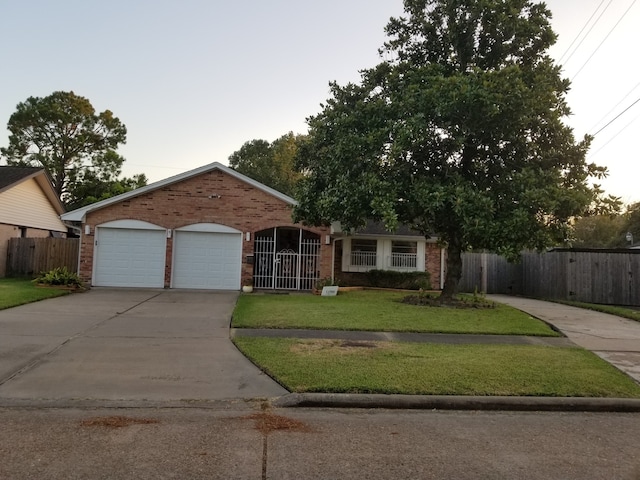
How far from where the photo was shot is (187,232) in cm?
1852

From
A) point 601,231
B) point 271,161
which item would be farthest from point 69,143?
point 601,231

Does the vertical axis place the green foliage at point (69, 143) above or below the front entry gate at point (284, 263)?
above

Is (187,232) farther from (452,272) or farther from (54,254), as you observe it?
(452,272)

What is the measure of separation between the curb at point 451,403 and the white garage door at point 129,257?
13.6 meters

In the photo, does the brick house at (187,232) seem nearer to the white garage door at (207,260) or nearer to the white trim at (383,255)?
the white garage door at (207,260)

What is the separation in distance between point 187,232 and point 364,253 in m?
7.08

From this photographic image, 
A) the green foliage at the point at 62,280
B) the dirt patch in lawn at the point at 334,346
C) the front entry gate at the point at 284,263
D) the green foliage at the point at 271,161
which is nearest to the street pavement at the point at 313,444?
the dirt patch in lawn at the point at 334,346

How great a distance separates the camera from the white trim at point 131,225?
18.2 m

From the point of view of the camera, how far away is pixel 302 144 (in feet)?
66.5

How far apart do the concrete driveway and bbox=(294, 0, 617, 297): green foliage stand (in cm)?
548

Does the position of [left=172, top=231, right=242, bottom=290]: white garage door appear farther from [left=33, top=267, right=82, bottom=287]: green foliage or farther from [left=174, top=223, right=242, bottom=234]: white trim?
[left=33, top=267, right=82, bottom=287]: green foliage

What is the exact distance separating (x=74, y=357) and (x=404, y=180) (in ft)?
29.9

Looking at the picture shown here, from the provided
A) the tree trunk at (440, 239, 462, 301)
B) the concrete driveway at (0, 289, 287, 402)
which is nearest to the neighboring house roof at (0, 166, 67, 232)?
the concrete driveway at (0, 289, 287, 402)

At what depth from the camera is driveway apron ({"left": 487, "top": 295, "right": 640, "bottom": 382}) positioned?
824 centimetres
